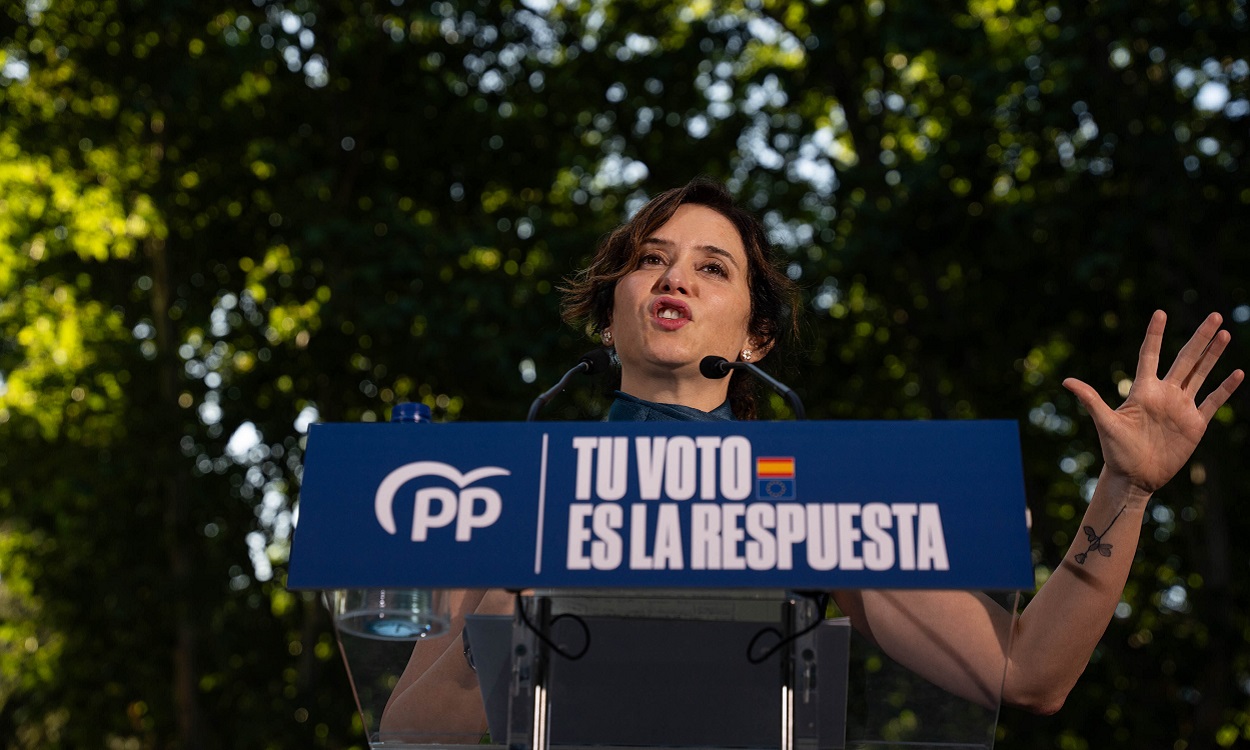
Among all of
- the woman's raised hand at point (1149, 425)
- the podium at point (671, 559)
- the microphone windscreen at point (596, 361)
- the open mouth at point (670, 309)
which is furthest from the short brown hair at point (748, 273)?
the podium at point (671, 559)

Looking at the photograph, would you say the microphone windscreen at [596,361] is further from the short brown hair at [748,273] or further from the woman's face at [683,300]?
the short brown hair at [748,273]

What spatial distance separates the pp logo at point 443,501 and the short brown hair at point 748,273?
53.6 inches

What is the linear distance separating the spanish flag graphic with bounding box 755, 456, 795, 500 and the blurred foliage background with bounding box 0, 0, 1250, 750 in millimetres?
6975

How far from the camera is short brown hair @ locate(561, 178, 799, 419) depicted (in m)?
3.38

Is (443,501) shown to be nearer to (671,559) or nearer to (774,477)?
(671,559)

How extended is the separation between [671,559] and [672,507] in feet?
0.28

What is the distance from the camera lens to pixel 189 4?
9906mm

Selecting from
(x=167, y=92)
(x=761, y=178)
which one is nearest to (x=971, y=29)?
(x=761, y=178)

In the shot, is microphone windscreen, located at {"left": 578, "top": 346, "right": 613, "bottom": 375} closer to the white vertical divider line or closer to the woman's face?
the woman's face

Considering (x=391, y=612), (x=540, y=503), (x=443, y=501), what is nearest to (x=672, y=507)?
(x=540, y=503)

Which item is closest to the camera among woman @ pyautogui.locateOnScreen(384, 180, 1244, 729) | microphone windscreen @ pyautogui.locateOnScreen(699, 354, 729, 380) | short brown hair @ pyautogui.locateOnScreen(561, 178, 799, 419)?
woman @ pyautogui.locateOnScreen(384, 180, 1244, 729)

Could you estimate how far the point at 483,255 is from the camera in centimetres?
1077

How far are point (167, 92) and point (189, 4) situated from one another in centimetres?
171

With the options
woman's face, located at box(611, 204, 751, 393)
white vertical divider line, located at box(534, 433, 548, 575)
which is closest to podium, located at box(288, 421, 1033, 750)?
white vertical divider line, located at box(534, 433, 548, 575)
